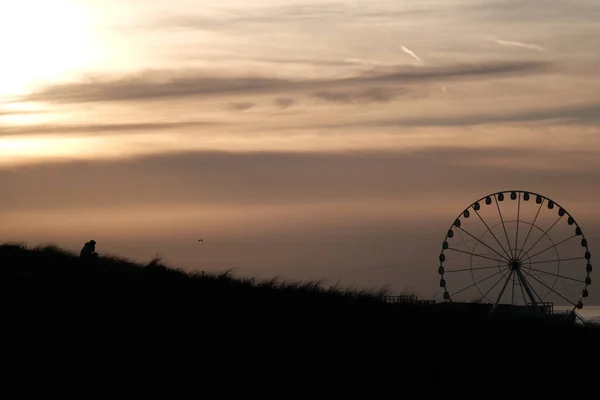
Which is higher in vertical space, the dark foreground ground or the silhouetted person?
the silhouetted person

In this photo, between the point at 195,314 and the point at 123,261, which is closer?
the point at 195,314

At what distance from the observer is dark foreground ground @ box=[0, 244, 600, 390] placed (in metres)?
26.4

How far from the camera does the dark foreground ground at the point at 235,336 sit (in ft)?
86.7

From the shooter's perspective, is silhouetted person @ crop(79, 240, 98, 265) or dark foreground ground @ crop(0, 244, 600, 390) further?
silhouetted person @ crop(79, 240, 98, 265)

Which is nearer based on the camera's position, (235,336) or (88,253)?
(235,336)

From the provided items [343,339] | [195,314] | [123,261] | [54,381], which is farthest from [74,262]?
[54,381]

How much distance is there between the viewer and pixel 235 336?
2992 cm

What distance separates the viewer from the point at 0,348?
26.3 meters

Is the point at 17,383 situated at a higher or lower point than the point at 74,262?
lower

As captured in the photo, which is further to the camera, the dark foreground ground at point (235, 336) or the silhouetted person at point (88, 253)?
the silhouetted person at point (88, 253)

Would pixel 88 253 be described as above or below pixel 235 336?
above

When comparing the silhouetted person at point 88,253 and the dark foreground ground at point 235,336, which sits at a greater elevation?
the silhouetted person at point 88,253

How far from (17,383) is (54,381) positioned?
85 cm

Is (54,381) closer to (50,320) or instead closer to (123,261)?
(50,320)
